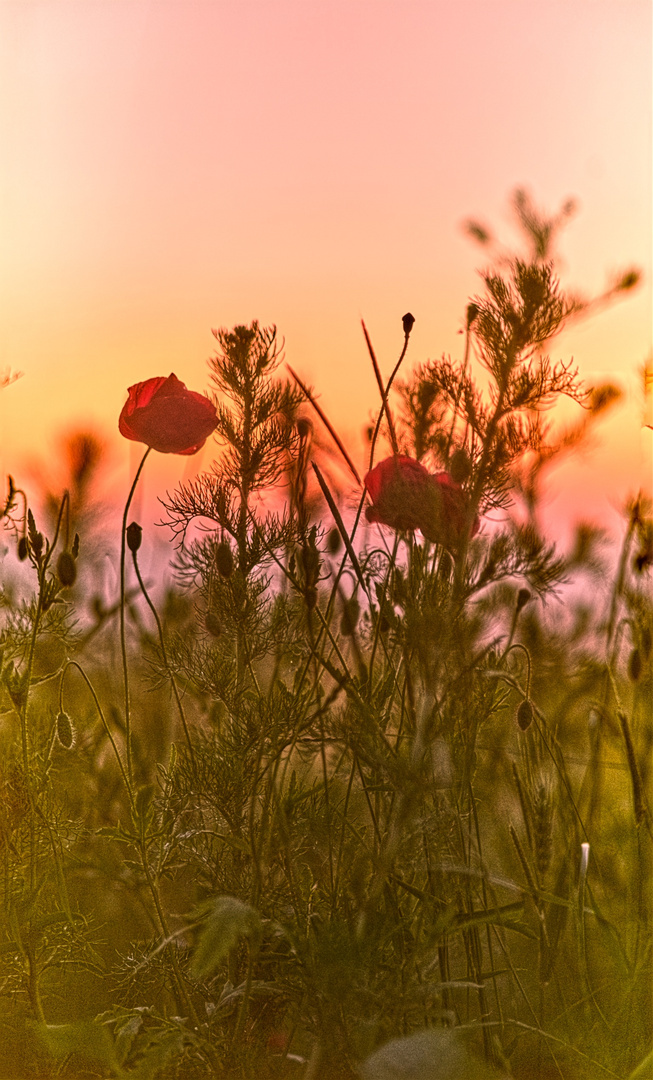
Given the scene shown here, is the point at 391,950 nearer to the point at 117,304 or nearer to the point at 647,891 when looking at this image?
the point at 647,891

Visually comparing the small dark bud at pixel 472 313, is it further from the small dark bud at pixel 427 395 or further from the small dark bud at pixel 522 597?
the small dark bud at pixel 522 597

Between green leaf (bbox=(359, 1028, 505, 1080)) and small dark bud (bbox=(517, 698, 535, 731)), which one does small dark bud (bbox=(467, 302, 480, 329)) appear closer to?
small dark bud (bbox=(517, 698, 535, 731))

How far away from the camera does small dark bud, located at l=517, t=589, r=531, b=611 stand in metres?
0.55

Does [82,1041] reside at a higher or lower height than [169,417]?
lower

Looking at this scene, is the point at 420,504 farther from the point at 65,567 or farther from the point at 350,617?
the point at 65,567

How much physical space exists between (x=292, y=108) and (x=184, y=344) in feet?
0.54

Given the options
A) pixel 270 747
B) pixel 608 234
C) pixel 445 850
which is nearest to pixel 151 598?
pixel 270 747

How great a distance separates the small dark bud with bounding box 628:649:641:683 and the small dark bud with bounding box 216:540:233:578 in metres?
0.26

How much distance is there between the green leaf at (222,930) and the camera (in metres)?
0.52

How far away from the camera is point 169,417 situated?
542 mm

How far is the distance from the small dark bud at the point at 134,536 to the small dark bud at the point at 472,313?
23 cm

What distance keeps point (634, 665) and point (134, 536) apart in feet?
1.06

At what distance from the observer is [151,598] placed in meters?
0.57

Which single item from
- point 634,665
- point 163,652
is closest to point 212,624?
Answer: point 163,652
